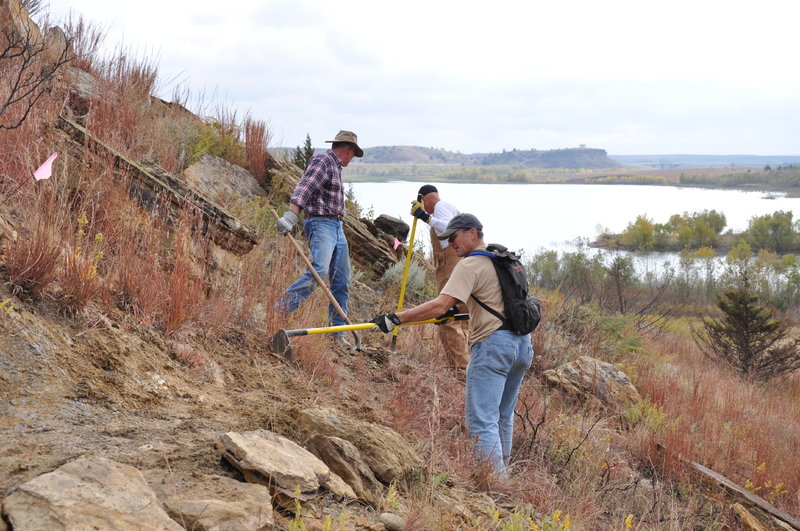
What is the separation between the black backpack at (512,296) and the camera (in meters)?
4.42

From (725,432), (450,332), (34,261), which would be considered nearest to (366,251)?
(450,332)

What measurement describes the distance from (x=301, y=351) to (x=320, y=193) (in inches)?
73.0

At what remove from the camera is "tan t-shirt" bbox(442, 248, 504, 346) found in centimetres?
439

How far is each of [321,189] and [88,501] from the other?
4.52m

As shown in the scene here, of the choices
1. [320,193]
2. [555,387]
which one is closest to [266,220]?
[320,193]

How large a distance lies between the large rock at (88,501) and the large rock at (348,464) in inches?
41.4

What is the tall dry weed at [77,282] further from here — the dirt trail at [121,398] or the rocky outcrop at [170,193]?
the rocky outcrop at [170,193]

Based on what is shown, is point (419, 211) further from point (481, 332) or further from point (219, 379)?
point (219, 379)

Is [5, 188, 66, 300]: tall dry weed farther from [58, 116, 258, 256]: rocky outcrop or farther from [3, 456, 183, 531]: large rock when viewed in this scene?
[58, 116, 258, 256]: rocky outcrop

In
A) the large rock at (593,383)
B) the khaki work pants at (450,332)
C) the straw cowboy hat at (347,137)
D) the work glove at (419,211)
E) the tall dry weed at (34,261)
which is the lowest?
the large rock at (593,383)

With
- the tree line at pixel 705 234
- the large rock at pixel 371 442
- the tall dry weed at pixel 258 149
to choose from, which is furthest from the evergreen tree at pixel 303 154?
the tree line at pixel 705 234

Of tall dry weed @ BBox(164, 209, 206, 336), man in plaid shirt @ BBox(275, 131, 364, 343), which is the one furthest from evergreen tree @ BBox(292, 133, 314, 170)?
tall dry weed @ BBox(164, 209, 206, 336)

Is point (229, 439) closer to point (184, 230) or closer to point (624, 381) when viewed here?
point (184, 230)

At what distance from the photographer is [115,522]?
2166 millimetres
